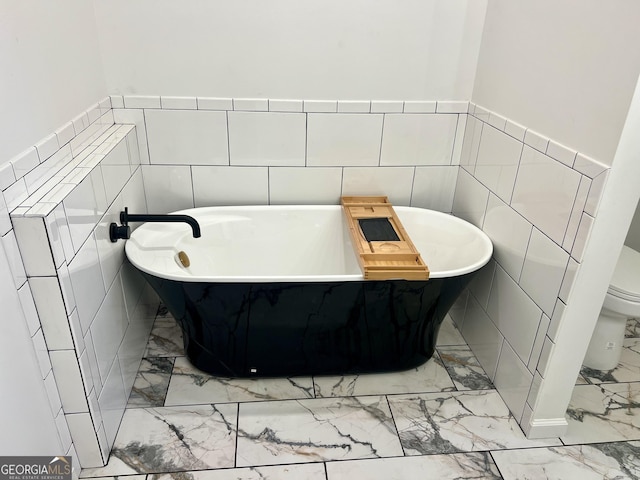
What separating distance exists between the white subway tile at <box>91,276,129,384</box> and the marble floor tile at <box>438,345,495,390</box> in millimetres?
1344

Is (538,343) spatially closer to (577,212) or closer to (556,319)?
(556,319)

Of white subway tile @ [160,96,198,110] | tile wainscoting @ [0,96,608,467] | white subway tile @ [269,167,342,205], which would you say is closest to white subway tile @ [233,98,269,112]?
tile wainscoting @ [0,96,608,467]

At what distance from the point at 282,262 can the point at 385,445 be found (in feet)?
3.10

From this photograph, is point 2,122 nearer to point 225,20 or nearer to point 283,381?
point 225,20

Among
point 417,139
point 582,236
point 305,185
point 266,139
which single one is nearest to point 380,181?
point 417,139

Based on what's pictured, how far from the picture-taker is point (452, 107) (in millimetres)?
2107

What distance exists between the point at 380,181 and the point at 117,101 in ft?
4.04

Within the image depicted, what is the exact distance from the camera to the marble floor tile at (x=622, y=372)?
1.99m

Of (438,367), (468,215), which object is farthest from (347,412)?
(468,215)

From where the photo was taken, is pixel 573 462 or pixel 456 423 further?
pixel 456 423

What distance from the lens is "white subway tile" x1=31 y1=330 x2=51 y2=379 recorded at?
1.22 m

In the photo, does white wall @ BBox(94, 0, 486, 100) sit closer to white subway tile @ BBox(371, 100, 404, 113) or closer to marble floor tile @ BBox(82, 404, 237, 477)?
white subway tile @ BBox(371, 100, 404, 113)

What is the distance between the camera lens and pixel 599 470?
155 centimetres

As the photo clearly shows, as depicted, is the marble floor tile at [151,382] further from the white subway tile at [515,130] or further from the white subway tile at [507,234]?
the white subway tile at [515,130]
